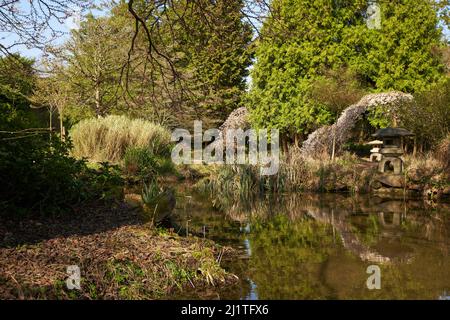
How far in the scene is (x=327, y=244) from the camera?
5.43m

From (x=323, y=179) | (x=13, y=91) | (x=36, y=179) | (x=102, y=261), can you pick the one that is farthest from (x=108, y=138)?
(x=102, y=261)

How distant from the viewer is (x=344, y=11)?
54.5 feet

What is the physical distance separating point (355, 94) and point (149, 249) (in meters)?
11.9

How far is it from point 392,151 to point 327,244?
726 cm

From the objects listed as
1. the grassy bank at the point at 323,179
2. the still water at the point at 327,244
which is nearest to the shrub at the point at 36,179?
the still water at the point at 327,244

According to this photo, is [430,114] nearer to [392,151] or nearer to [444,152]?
[392,151]

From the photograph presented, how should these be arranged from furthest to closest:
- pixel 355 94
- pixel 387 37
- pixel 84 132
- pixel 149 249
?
1. pixel 387 37
2. pixel 355 94
3. pixel 84 132
4. pixel 149 249

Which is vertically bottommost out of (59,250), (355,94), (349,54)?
(59,250)

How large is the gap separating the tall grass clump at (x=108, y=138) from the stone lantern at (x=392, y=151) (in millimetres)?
6078

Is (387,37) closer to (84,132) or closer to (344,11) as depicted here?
(344,11)

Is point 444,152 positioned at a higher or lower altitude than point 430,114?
lower

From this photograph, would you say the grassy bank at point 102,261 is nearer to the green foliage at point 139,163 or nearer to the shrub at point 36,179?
the shrub at point 36,179

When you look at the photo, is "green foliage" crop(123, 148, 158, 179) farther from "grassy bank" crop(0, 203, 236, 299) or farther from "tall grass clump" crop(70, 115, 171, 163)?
"grassy bank" crop(0, 203, 236, 299)
